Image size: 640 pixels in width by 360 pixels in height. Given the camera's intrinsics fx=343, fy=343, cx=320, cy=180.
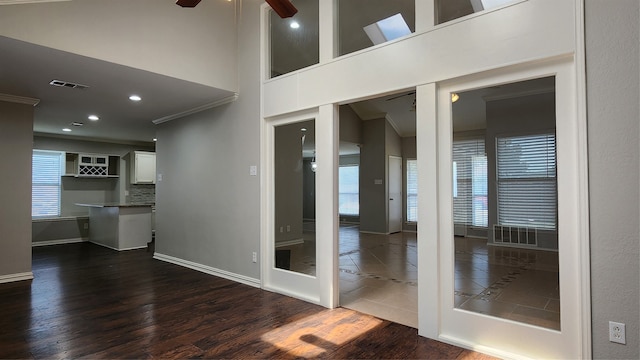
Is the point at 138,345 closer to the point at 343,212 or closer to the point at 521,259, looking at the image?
the point at 521,259

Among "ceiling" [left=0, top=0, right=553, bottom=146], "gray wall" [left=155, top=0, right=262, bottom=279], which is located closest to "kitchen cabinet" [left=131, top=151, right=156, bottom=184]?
"ceiling" [left=0, top=0, right=553, bottom=146]

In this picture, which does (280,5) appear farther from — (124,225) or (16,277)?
(124,225)

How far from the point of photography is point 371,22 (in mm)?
3271

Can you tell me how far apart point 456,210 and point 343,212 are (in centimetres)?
699

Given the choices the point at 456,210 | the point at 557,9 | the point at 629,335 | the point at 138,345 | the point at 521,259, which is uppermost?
the point at 557,9

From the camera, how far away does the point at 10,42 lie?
111 inches

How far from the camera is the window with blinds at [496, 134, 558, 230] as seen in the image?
2381 millimetres

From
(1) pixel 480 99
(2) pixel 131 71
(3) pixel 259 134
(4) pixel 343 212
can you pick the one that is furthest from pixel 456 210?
(4) pixel 343 212

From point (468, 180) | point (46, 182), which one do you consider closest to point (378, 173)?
point (468, 180)

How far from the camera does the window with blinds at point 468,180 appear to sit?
2.71 m

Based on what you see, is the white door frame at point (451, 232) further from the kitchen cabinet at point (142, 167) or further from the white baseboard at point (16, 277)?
the kitchen cabinet at point (142, 167)

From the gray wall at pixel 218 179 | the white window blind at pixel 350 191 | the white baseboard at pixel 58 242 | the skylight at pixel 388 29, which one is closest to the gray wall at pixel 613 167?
the skylight at pixel 388 29

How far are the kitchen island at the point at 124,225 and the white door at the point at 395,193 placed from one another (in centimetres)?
563

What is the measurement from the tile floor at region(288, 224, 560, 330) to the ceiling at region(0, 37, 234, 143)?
2.41 m
